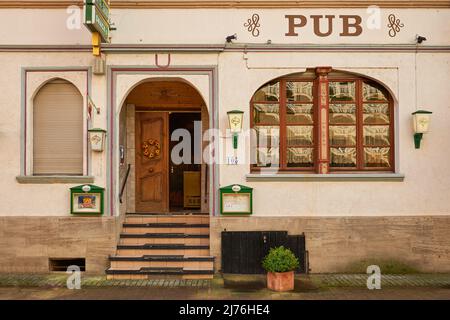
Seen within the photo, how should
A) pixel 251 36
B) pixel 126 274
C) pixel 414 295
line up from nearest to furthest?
pixel 414 295
pixel 126 274
pixel 251 36

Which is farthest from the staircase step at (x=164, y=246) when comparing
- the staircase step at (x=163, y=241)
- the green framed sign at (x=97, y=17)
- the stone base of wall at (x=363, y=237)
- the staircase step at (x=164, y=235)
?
the green framed sign at (x=97, y=17)

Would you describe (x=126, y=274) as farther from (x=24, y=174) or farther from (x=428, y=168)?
(x=428, y=168)

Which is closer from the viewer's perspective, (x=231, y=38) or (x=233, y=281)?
(x=233, y=281)

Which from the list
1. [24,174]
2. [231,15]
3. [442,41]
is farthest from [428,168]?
[24,174]

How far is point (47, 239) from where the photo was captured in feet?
29.8

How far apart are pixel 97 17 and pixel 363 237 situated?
6935 millimetres

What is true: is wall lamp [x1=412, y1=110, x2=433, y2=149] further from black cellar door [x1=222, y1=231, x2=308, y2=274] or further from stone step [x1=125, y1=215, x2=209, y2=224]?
stone step [x1=125, y1=215, x2=209, y2=224]

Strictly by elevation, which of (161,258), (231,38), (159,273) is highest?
(231,38)

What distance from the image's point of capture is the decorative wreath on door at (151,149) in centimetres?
1099

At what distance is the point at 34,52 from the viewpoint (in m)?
9.19

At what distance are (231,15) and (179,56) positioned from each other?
1.42 metres

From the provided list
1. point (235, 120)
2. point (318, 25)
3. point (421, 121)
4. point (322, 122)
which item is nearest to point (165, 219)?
point (235, 120)

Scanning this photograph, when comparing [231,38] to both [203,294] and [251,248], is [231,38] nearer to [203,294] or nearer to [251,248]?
[251,248]

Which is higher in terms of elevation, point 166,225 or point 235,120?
point 235,120
